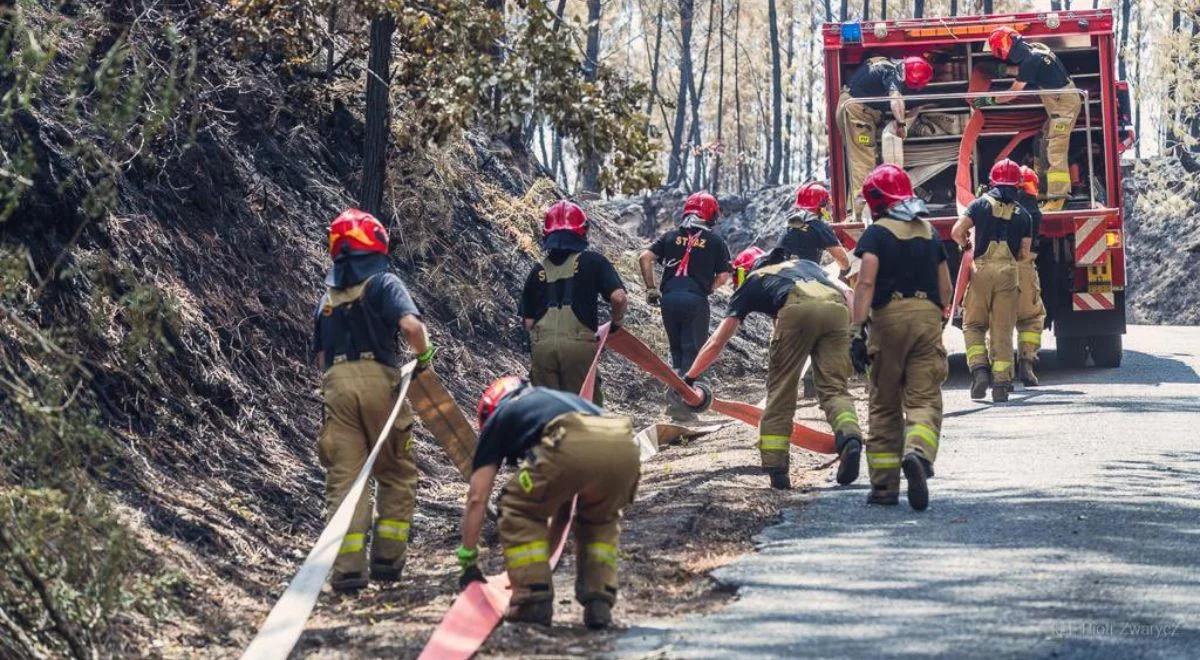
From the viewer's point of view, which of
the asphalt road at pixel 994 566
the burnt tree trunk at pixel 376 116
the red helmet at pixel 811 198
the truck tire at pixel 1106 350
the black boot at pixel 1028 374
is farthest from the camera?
the truck tire at pixel 1106 350

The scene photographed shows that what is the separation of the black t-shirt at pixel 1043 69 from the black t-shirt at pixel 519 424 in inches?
418

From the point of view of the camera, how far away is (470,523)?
20.9ft

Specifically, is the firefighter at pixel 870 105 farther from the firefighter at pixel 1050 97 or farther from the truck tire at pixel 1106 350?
the truck tire at pixel 1106 350

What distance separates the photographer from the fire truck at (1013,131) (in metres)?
16.0

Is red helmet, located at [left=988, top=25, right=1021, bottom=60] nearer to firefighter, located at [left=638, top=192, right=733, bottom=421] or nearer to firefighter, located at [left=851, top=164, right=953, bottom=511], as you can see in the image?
firefighter, located at [left=638, top=192, right=733, bottom=421]

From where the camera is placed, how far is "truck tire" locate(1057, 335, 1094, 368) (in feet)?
55.8

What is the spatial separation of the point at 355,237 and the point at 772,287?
3.00 m

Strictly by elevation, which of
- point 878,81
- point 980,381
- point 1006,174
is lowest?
point 980,381

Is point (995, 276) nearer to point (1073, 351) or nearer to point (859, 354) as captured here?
point (1073, 351)

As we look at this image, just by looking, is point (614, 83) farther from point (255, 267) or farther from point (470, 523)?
point (470, 523)

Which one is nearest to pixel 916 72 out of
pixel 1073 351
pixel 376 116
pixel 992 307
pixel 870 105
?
pixel 870 105

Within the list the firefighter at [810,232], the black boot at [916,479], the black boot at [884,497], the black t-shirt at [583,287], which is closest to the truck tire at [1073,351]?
the firefighter at [810,232]

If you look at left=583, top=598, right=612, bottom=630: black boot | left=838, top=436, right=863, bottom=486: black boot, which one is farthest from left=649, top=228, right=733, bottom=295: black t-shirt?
left=583, top=598, right=612, bottom=630: black boot

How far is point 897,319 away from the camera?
29.2 feet
